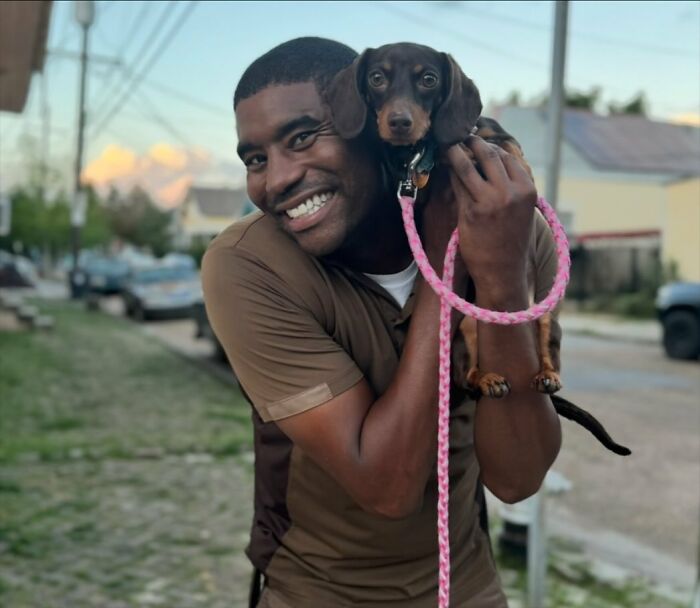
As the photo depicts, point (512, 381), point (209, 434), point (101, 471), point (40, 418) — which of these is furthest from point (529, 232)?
point (40, 418)

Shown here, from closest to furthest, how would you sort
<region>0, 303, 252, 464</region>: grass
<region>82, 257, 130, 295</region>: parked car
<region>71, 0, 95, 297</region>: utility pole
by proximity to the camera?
<region>0, 303, 252, 464</region>: grass → <region>71, 0, 95, 297</region>: utility pole → <region>82, 257, 130, 295</region>: parked car

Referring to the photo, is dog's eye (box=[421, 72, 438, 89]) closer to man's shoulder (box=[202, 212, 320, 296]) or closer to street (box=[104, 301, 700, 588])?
man's shoulder (box=[202, 212, 320, 296])

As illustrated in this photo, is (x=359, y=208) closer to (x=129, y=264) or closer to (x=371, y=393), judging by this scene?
(x=371, y=393)

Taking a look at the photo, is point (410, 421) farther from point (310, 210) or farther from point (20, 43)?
point (20, 43)

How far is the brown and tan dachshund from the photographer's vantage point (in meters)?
1.12

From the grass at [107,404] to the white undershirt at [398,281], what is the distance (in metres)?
5.70

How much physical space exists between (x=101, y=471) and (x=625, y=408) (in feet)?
17.4

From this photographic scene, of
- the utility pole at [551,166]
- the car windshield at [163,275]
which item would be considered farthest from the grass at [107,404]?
the car windshield at [163,275]

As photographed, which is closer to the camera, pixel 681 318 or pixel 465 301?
pixel 465 301

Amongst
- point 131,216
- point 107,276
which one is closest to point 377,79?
point 107,276

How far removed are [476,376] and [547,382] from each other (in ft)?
0.32

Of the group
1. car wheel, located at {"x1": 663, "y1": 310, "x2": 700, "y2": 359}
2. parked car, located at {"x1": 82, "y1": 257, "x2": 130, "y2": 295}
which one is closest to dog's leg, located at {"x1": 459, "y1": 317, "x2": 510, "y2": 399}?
car wheel, located at {"x1": 663, "y1": 310, "x2": 700, "y2": 359}

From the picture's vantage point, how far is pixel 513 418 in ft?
4.09

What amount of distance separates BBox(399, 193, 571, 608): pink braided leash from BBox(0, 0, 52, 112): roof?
3.72 meters
